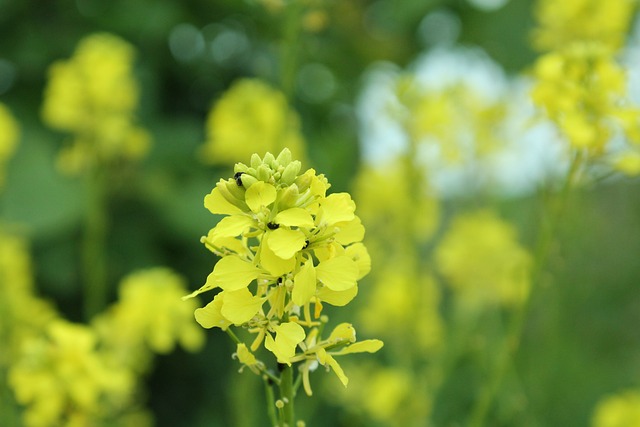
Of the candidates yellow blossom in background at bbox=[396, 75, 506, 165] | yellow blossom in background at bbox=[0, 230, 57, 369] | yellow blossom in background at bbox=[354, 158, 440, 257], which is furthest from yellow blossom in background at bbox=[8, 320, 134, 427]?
yellow blossom in background at bbox=[354, 158, 440, 257]

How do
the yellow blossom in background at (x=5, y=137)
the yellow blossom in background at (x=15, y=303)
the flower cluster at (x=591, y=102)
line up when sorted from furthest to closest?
the yellow blossom in background at (x=5, y=137) < the yellow blossom in background at (x=15, y=303) < the flower cluster at (x=591, y=102)

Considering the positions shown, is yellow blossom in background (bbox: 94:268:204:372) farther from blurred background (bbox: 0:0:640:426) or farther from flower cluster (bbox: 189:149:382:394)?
flower cluster (bbox: 189:149:382:394)

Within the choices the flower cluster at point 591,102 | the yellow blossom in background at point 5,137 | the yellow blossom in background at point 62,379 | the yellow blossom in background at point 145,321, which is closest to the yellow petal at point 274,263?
the flower cluster at point 591,102

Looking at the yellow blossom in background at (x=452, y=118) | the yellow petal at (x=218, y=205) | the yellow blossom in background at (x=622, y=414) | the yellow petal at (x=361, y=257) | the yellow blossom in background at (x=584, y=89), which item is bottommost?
the yellow blossom in background at (x=622, y=414)

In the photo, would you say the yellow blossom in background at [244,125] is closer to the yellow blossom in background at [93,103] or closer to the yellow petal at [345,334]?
the yellow blossom in background at [93,103]

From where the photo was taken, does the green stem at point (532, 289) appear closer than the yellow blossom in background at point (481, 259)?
Yes

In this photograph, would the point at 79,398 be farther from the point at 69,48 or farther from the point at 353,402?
the point at 69,48

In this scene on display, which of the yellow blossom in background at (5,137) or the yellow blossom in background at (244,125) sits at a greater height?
the yellow blossom in background at (5,137)
